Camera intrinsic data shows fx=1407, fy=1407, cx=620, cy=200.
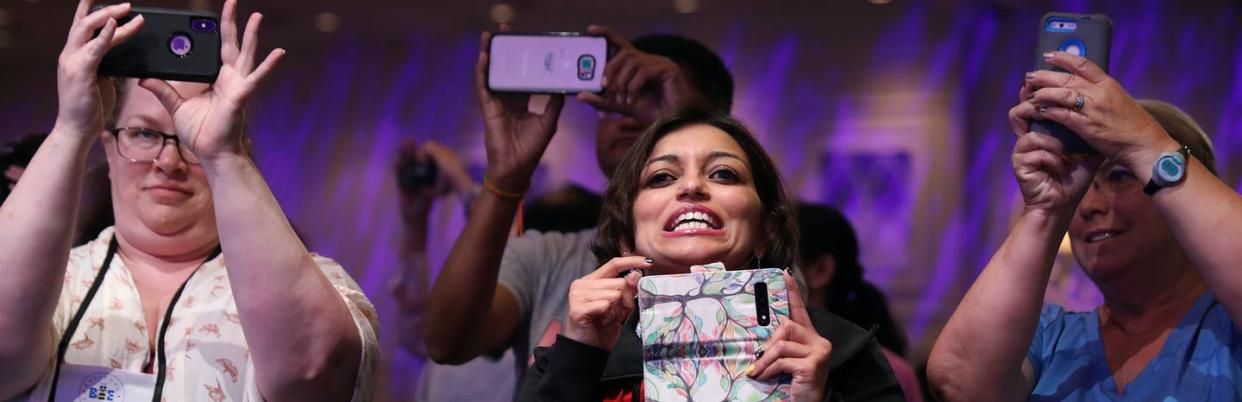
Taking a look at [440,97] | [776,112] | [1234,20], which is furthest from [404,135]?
[1234,20]

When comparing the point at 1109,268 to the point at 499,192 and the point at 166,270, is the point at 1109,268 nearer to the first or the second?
the point at 499,192

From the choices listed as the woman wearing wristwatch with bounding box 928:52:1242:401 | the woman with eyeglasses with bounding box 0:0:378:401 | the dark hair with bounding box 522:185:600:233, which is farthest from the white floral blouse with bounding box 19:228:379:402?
the dark hair with bounding box 522:185:600:233

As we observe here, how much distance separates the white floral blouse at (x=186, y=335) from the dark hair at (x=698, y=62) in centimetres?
95

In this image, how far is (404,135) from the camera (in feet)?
12.0

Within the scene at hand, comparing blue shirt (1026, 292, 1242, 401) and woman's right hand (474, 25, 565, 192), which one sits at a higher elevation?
woman's right hand (474, 25, 565, 192)

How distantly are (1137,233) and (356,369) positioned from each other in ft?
4.13

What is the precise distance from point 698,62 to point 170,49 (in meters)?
1.21

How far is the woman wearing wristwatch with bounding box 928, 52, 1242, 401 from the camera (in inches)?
78.1

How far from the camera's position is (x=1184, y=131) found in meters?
2.27

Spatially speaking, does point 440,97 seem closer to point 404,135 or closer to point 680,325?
point 404,135

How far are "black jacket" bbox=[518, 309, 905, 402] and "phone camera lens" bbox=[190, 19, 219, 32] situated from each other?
692 mm

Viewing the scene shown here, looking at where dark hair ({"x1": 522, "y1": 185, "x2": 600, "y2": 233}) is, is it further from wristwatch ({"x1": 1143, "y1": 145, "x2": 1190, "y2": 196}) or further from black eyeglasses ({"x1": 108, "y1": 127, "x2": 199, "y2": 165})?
wristwatch ({"x1": 1143, "y1": 145, "x2": 1190, "y2": 196})

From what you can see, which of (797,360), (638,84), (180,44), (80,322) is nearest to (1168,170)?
(797,360)

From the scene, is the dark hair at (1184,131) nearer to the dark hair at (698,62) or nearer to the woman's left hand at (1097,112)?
the woman's left hand at (1097,112)
